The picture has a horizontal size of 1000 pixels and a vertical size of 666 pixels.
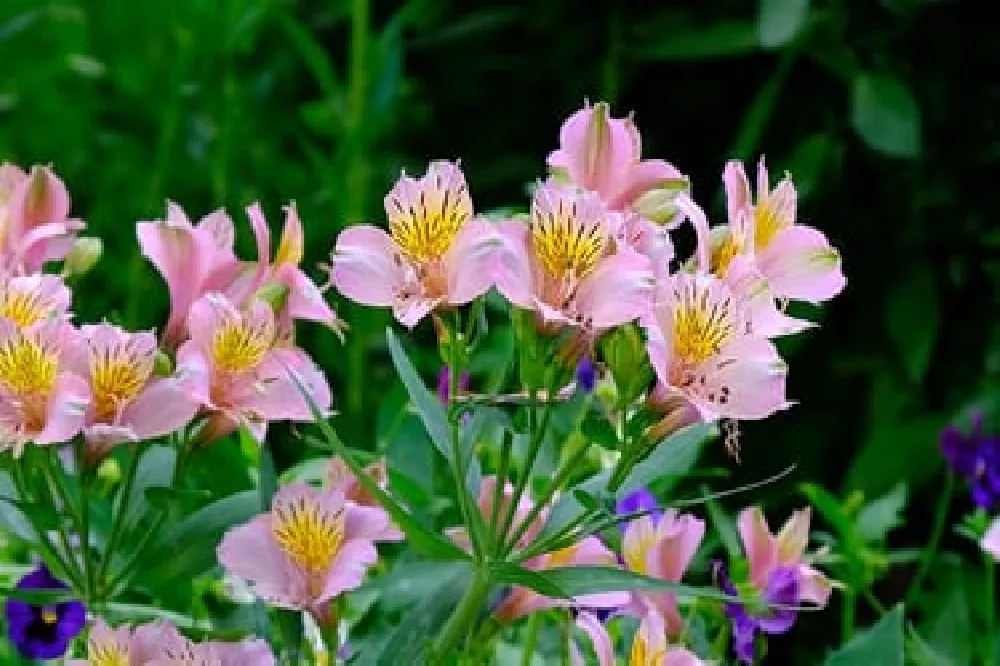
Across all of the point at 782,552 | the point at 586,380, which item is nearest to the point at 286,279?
the point at 782,552

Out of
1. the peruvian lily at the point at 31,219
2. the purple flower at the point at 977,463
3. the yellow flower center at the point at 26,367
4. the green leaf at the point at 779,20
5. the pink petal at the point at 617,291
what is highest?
the green leaf at the point at 779,20

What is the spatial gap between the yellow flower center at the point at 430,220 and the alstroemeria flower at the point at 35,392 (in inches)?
5.4

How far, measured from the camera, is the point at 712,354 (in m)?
0.77

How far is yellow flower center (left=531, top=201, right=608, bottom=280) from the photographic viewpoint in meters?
0.77

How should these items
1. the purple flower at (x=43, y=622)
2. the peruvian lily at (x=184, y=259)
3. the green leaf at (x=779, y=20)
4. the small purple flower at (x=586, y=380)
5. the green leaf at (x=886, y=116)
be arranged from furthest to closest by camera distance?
1. the green leaf at (x=886, y=116)
2. the green leaf at (x=779, y=20)
3. the small purple flower at (x=586, y=380)
4. the purple flower at (x=43, y=622)
5. the peruvian lily at (x=184, y=259)

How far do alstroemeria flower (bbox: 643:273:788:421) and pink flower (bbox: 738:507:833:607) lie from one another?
182 mm

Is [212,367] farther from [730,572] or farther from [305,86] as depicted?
[305,86]

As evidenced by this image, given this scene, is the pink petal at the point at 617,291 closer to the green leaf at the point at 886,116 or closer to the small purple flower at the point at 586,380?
the small purple flower at the point at 586,380

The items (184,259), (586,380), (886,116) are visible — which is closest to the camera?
(184,259)

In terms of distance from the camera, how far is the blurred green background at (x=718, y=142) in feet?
6.26

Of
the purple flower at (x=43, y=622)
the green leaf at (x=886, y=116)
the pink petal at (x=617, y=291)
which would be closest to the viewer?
the pink petal at (x=617, y=291)

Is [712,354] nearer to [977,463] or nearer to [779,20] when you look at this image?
[977,463]

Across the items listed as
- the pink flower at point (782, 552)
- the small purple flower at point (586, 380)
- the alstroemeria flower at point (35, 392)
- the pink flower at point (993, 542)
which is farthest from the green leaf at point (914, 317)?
the alstroemeria flower at point (35, 392)

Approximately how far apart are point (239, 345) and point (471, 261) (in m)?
0.12
